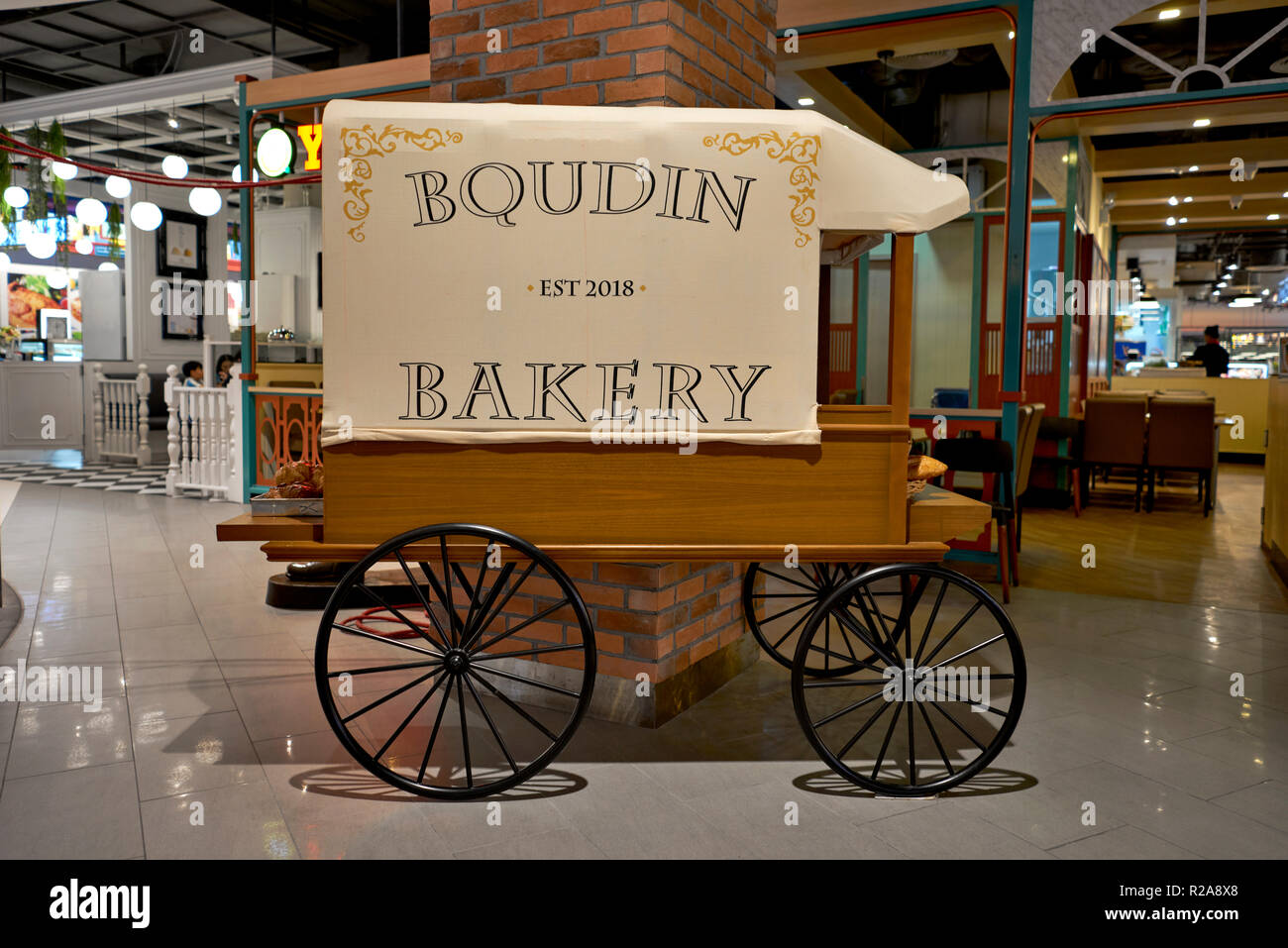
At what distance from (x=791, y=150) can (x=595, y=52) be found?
39.6 inches

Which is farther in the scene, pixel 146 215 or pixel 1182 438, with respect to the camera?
pixel 146 215

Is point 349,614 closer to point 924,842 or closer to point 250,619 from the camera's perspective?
point 250,619

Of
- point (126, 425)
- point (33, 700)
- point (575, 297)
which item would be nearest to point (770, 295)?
point (575, 297)

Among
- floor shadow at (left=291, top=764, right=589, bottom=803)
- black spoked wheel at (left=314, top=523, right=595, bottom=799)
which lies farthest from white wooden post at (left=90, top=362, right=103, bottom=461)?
floor shadow at (left=291, top=764, right=589, bottom=803)

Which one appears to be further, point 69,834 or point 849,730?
point 849,730

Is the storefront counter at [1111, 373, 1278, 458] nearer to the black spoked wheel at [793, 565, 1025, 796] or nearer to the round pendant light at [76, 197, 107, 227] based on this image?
the black spoked wheel at [793, 565, 1025, 796]

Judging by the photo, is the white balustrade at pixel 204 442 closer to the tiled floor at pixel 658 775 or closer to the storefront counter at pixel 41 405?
the storefront counter at pixel 41 405

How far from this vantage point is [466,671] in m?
2.57

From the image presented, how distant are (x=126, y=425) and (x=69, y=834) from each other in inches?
384

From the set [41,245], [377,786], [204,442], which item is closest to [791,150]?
[377,786]

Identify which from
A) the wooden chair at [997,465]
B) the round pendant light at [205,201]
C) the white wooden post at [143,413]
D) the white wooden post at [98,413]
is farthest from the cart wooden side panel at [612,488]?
the white wooden post at [98,413]

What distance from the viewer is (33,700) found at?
341cm

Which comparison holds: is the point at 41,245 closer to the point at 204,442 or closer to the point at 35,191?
the point at 35,191

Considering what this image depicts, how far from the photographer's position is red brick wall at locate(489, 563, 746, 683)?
3172mm
